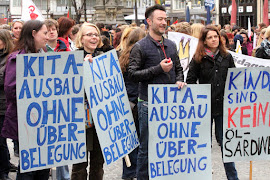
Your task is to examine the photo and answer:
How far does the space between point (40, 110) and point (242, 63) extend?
331 centimetres

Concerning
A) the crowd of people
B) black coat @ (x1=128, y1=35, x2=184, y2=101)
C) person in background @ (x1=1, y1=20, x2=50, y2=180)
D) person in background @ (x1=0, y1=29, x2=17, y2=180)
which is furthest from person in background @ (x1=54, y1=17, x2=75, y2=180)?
black coat @ (x1=128, y1=35, x2=184, y2=101)

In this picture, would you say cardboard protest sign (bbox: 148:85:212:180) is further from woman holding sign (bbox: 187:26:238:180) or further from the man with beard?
woman holding sign (bbox: 187:26:238:180)

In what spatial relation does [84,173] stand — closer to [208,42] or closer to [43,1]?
[208,42]

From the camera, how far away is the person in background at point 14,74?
459cm

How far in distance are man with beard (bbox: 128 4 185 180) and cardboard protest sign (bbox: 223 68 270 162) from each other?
→ 586 mm

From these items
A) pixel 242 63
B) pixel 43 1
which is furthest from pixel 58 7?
pixel 242 63

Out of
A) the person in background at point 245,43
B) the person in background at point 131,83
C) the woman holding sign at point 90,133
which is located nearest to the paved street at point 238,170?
the person in background at point 131,83

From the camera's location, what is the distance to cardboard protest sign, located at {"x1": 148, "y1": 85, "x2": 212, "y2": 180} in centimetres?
501

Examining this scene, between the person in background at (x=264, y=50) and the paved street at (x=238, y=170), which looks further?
the person in background at (x=264, y=50)

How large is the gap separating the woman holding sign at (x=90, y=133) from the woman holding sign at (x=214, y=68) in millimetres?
1353

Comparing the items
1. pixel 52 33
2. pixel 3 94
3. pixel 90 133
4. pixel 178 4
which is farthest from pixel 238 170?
pixel 178 4

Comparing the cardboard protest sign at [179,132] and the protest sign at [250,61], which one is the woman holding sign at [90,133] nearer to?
the cardboard protest sign at [179,132]

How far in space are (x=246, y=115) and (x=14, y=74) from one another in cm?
243

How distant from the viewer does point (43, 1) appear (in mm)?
78312
